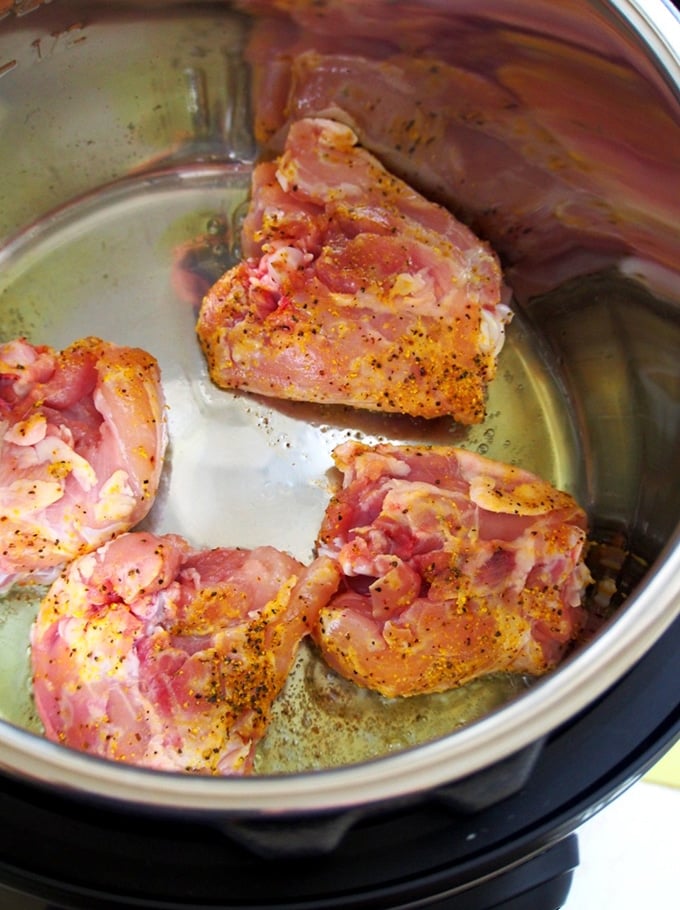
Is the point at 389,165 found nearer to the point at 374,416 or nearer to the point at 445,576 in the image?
the point at 374,416

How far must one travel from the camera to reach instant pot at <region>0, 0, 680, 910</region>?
99cm

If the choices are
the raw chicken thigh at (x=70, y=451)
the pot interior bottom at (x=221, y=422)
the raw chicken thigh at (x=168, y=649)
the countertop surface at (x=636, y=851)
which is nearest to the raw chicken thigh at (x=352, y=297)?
the pot interior bottom at (x=221, y=422)

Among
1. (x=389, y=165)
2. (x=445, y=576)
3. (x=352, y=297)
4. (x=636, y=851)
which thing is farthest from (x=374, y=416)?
(x=636, y=851)

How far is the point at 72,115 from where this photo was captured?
175 centimetres

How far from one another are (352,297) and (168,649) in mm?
758

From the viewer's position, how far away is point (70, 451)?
153 cm

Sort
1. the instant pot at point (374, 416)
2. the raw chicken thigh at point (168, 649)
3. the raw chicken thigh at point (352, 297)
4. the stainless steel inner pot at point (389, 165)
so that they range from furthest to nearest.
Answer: the raw chicken thigh at point (352, 297) → the stainless steel inner pot at point (389, 165) → the raw chicken thigh at point (168, 649) → the instant pot at point (374, 416)

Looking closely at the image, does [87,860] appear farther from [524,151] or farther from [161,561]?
[524,151]

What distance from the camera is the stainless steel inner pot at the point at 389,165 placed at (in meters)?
1.47

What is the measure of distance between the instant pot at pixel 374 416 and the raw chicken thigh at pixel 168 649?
0.14m

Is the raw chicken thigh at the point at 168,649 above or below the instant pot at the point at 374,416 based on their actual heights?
below

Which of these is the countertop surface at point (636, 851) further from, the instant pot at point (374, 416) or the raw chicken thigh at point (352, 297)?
the raw chicken thigh at point (352, 297)

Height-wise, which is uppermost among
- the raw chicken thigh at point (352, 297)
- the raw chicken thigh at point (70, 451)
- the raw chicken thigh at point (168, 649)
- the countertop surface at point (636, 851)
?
the raw chicken thigh at point (352, 297)

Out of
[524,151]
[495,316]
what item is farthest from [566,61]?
[495,316]
